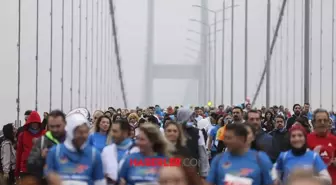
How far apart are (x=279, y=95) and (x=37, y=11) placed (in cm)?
2705

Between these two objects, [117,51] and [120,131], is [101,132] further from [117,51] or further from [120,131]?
[117,51]

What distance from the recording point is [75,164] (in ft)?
19.2

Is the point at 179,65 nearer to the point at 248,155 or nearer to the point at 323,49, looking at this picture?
the point at 323,49

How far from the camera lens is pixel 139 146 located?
5.87m

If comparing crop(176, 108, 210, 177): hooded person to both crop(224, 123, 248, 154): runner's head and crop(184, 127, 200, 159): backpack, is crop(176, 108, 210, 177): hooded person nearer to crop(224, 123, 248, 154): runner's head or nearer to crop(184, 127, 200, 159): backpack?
crop(184, 127, 200, 159): backpack

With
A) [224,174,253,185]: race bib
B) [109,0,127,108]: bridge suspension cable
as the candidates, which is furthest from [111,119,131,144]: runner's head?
[109,0,127,108]: bridge suspension cable

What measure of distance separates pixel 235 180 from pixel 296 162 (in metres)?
1.01

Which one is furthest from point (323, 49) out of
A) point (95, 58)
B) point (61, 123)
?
point (61, 123)

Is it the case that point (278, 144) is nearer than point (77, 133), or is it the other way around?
point (77, 133)

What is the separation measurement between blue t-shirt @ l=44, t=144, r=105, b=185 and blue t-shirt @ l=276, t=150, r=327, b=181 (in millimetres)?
1359

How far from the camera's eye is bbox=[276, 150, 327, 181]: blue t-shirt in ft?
21.3

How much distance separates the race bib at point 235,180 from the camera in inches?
223

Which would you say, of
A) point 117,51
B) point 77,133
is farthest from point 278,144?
point 117,51

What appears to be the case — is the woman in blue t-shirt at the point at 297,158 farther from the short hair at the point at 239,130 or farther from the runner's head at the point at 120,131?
the runner's head at the point at 120,131
